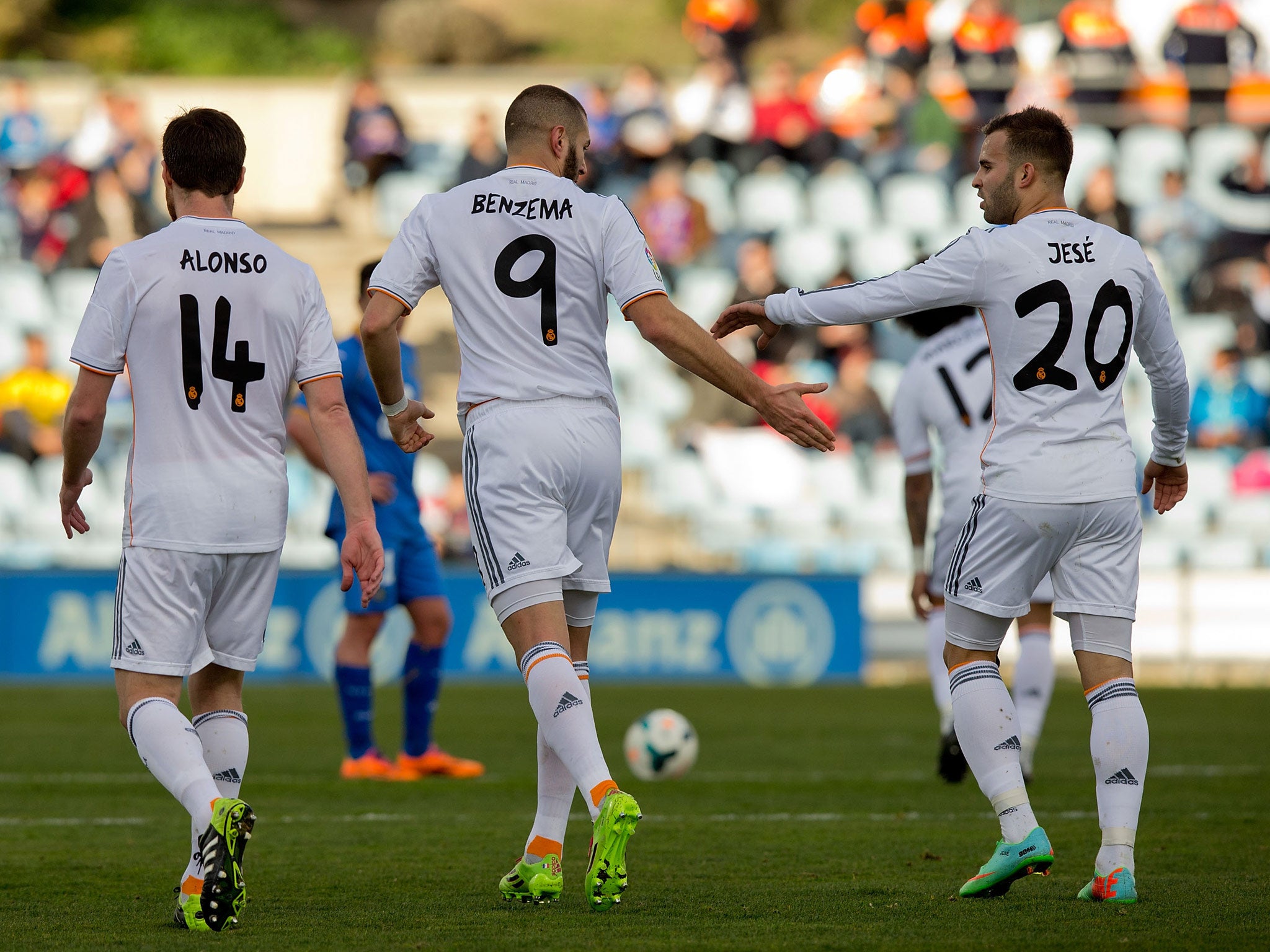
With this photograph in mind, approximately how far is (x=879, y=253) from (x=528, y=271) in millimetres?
15422

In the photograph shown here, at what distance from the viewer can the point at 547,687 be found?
4.74m

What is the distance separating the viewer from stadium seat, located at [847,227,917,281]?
19.8 meters

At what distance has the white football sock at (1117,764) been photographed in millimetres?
4789

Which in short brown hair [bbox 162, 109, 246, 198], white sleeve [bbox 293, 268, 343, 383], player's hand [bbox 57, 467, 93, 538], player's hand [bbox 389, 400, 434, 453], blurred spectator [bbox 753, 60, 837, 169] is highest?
blurred spectator [bbox 753, 60, 837, 169]

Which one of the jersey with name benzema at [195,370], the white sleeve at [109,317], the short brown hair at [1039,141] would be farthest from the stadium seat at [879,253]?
the white sleeve at [109,317]

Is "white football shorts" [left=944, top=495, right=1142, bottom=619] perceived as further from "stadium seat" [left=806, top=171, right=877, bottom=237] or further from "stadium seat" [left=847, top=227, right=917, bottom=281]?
"stadium seat" [left=806, top=171, right=877, bottom=237]

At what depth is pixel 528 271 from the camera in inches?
195

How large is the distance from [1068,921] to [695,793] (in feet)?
11.6

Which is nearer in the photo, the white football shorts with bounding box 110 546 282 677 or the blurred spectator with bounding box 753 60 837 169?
the white football shorts with bounding box 110 546 282 677

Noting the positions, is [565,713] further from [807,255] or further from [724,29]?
[724,29]

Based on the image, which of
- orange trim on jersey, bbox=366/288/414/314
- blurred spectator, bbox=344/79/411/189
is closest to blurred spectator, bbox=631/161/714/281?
blurred spectator, bbox=344/79/411/189

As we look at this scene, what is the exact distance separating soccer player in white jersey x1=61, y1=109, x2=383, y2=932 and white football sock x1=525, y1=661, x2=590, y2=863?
0.77m

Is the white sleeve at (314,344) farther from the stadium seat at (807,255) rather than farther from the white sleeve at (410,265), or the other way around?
the stadium seat at (807,255)

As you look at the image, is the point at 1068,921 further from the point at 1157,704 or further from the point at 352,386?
the point at 1157,704
